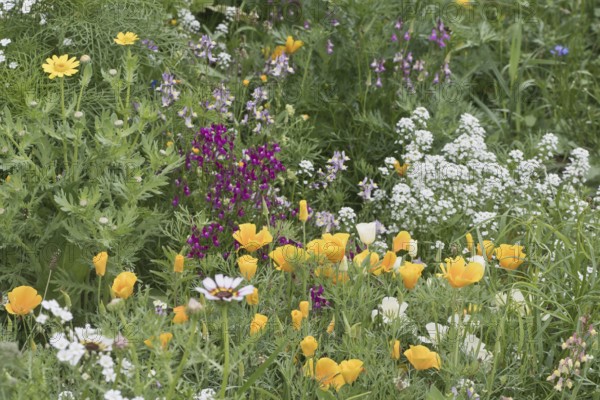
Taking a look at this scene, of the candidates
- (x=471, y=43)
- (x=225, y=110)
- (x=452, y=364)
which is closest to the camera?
(x=452, y=364)

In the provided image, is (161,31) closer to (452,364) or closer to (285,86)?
(285,86)

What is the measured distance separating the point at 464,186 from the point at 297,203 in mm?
641

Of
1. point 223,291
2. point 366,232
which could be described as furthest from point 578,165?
point 223,291

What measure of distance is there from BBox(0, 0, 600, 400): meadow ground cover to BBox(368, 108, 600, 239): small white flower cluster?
0.05 feet

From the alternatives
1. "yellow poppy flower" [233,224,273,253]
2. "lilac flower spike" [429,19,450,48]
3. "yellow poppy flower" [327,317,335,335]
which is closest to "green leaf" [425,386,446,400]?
"yellow poppy flower" [327,317,335,335]

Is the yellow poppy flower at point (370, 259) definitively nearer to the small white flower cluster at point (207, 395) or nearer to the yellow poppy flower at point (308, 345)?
the yellow poppy flower at point (308, 345)

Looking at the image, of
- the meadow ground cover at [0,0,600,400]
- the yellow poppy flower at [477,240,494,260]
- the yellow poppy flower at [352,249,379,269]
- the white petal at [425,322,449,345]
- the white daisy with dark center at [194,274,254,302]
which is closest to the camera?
the white daisy with dark center at [194,274,254,302]

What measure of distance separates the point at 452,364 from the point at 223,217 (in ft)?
3.57

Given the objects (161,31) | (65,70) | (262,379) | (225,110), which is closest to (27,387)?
(262,379)

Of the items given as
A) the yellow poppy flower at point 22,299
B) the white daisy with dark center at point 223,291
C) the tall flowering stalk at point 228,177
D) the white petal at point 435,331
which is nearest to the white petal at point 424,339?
the white petal at point 435,331

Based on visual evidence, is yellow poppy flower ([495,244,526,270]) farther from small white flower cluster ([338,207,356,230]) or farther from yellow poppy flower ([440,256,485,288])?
small white flower cluster ([338,207,356,230])

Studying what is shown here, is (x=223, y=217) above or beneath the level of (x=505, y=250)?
beneath

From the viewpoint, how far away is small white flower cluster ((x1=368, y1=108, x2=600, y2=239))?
3330 mm

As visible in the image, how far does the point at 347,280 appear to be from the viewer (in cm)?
249
